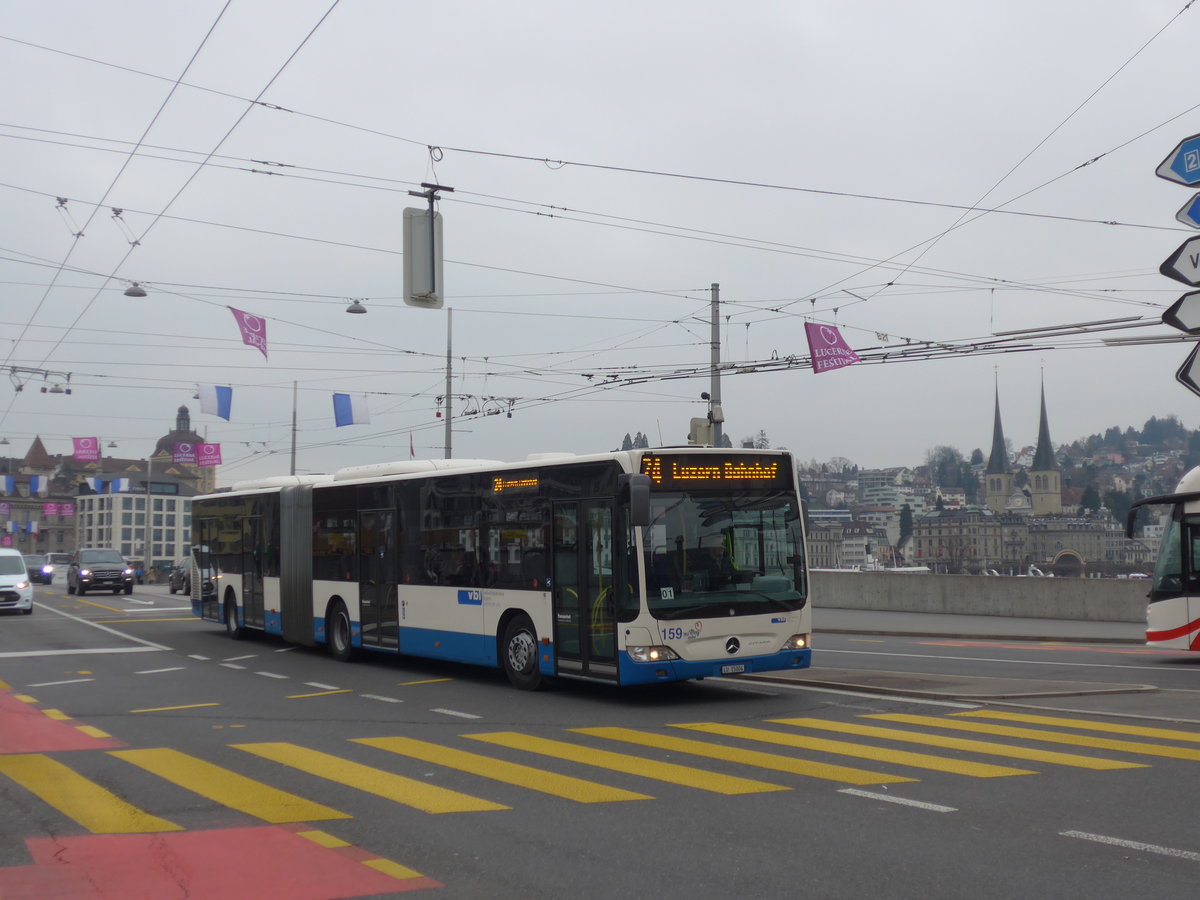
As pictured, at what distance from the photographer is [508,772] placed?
9.32 metres

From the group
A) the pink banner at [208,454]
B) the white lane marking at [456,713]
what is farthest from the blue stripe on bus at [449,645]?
the pink banner at [208,454]

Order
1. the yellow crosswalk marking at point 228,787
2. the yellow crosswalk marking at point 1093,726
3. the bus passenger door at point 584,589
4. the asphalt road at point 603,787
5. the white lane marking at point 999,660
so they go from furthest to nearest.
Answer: the white lane marking at point 999,660 → the bus passenger door at point 584,589 → the yellow crosswalk marking at point 1093,726 → the yellow crosswalk marking at point 228,787 → the asphalt road at point 603,787

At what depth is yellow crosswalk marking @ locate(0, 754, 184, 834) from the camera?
7598 millimetres

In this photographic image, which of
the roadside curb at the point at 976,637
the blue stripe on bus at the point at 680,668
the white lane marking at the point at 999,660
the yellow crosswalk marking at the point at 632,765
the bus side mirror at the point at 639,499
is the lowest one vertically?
the roadside curb at the point at 976,637

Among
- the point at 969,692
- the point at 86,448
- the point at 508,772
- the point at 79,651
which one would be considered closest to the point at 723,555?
the point at 969,692

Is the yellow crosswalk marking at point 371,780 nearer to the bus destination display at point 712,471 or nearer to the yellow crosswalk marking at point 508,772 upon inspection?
the yellow crosswalk marking at point 508,772

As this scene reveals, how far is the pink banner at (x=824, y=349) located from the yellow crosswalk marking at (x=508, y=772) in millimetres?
14669

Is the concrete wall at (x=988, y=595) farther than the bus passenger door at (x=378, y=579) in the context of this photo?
Yes

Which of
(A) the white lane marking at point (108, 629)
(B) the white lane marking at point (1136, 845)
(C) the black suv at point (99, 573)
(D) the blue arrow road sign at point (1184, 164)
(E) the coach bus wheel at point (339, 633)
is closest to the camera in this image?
(B) the white lane marking at point (1136, 845)

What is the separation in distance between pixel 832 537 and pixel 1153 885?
2807 cm

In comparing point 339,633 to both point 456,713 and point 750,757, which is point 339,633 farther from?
point 750,757

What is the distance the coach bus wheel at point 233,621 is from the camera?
79.6ft

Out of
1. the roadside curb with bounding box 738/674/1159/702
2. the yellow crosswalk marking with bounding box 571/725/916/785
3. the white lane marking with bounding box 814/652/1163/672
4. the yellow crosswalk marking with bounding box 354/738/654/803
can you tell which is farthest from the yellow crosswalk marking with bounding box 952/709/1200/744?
the white lane marking with bounding box 814/652/1163/672

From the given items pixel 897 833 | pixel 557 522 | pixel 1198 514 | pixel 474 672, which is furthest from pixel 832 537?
pixel 897 833
